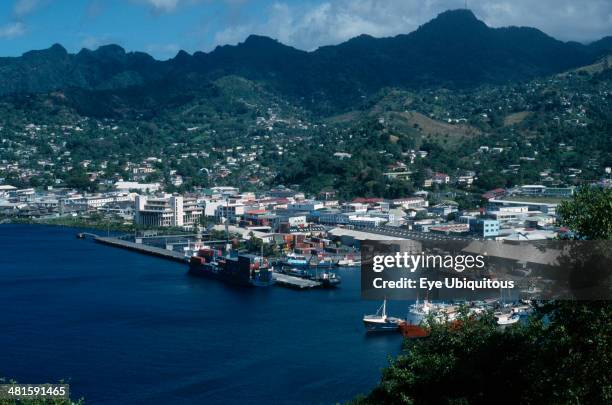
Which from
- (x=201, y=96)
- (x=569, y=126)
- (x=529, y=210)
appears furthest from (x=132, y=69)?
(x=529, y=210)

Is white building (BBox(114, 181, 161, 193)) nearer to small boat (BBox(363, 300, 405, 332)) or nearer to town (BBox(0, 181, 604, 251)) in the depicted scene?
town (BBox(0, 181, 604, 251))

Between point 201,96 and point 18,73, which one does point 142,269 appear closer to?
Answer: point 201,96

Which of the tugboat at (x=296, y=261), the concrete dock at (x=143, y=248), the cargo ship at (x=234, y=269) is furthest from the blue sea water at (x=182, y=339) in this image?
the concrete dock at (x=143, y=248)

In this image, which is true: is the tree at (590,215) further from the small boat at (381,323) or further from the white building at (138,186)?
the white building at (138,186)

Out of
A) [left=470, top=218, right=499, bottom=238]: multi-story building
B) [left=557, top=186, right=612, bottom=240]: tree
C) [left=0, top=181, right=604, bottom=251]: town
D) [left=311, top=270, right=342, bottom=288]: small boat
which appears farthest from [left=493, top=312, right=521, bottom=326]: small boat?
[left=470, top=218, right=499, bottom=238]: multi-story building

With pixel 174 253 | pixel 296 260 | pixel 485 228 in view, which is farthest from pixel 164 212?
pixel 485 228

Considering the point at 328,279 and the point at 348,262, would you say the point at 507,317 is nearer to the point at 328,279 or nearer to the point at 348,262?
the point at 328,279
